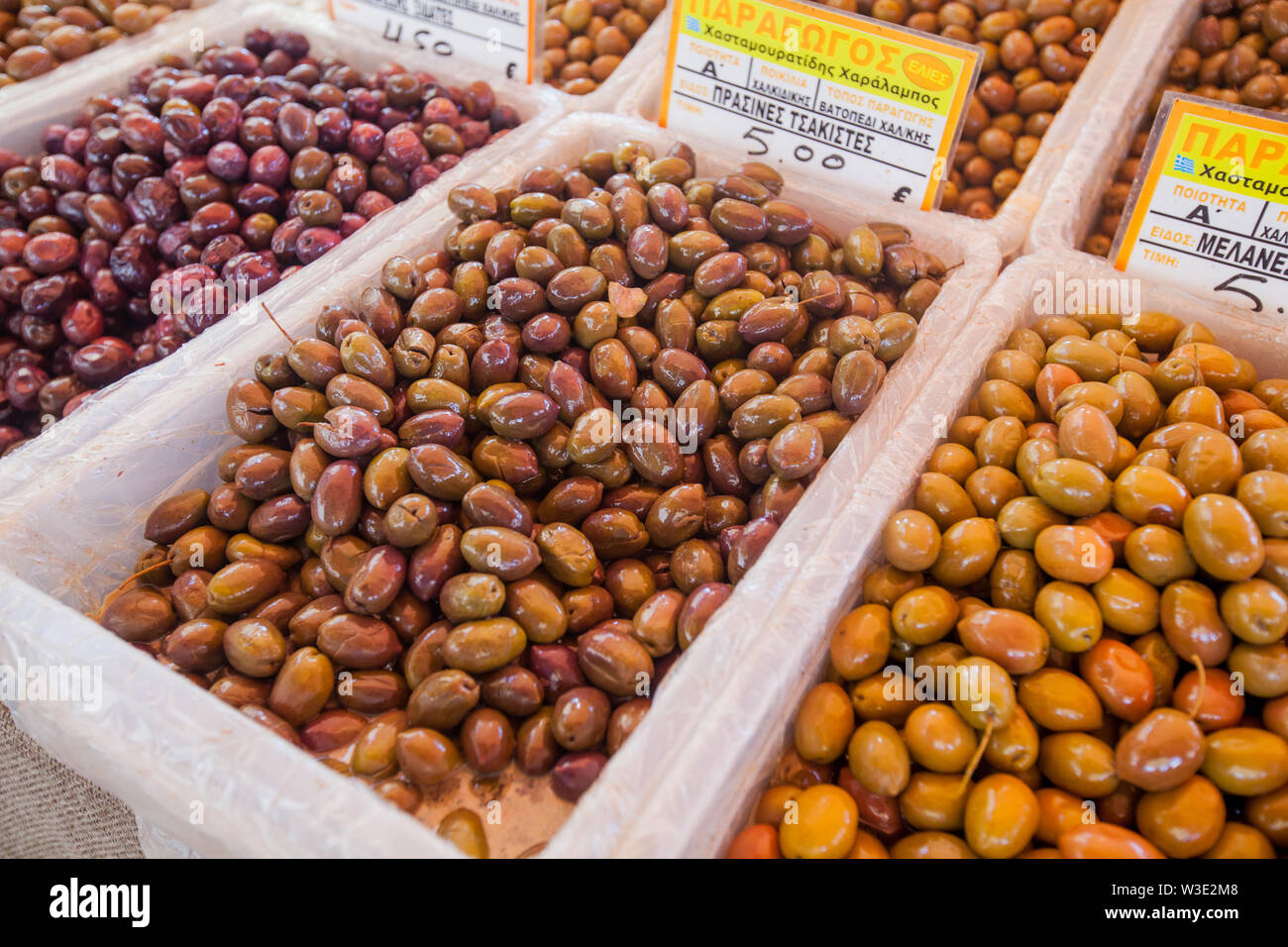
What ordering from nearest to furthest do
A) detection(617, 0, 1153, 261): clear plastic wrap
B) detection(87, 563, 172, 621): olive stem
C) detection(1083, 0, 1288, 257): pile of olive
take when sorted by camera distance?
detection(87, 563, 172, 621): olive stem, detection(617, 0, 1153, 261): clear plastic wrap, detection(1083, 0, 1288, 257): pile of olive

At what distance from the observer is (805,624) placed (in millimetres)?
1564

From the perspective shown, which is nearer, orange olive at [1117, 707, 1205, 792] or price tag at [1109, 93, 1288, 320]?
orange olive at [1117, 707, 1205, 792]

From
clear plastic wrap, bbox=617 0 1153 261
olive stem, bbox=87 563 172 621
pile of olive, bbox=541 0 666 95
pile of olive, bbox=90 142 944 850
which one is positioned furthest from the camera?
pile of olive, bbox=541 0 666 95

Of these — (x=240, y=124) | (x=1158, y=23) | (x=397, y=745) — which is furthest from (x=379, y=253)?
(x=1158, y=23)

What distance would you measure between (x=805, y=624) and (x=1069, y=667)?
0.46 meters

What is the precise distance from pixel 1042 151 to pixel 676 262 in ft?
4.73

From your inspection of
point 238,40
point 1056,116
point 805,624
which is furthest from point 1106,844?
point 238,40

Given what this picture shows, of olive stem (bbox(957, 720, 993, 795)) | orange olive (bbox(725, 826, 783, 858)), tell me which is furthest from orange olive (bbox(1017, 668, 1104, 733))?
orange olive (bbox(725, 826, 783, 858))

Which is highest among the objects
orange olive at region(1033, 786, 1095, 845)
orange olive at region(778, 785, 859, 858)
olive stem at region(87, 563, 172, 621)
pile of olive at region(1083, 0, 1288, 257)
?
pile of olive at region(1083, 0, 1288, 257)

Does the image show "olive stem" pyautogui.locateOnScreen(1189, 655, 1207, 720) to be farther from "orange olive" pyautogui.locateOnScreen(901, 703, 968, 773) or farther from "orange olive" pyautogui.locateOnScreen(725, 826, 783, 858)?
"orange olive" pyautogui.locateOnScreen(725, 826, 783, 858)

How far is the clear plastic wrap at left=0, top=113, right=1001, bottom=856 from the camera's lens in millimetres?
1333

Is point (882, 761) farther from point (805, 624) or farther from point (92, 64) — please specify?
point (92, 64)

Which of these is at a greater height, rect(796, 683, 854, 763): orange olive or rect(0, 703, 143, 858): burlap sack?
rect(796, 683, 854, 763): orange olive

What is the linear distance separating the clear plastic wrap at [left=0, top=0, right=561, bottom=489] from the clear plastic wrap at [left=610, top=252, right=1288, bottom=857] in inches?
57.8
